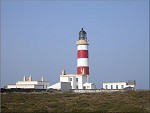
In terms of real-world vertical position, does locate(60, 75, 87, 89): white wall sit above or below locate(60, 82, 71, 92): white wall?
above

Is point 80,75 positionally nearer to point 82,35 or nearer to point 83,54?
point 83,54

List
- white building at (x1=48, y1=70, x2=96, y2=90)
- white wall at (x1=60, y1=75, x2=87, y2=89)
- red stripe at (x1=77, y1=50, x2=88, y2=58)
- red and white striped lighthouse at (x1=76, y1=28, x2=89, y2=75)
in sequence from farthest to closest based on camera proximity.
Result: red stripe at (x1=77, y1=50, x2=88, y2=58)
red and white striped lighthouse at (x1=76, y1=28, x2=89, y2=75)
white wall at (x1=60, y1=75, x2=87, y2=89)
white building at (x1=48, y1=70, x2=96, y2=90)

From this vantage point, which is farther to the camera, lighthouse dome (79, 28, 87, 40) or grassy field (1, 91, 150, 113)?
lighthouse dome (79, 28, 87, 40)

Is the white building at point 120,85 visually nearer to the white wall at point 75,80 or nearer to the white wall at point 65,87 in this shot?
the white wall at point 75,80

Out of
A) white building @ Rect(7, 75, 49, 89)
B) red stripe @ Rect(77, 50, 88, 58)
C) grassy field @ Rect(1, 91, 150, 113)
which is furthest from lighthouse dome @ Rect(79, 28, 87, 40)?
grassy field @ Rect(1, 91, 150, 113)

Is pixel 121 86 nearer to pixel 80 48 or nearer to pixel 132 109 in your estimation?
pixel 80 48

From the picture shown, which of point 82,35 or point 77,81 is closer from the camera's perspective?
point 77,81

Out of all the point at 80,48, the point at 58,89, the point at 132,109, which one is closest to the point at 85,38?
the point at 80,48

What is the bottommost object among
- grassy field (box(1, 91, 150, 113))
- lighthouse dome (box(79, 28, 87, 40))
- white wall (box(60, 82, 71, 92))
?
grassy field (box(1, 91, 150, 113))

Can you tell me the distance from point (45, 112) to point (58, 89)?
3075 centimetres

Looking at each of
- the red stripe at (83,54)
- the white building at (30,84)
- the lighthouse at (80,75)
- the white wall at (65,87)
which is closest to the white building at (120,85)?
the lighthouse at (80,75)

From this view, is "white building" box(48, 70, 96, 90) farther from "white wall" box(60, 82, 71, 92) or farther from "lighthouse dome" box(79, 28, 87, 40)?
"lighthouse dome" box(79, 28, 87, 40)

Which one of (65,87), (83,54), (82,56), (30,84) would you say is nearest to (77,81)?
(82,56)

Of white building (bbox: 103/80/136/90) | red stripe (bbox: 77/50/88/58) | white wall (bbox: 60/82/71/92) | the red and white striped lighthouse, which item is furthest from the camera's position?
white building (bbox: 103/80/136/90)
